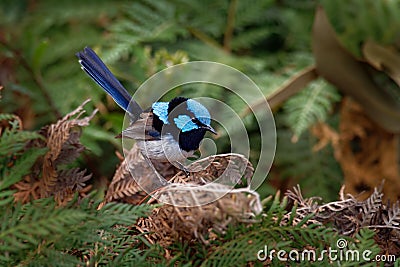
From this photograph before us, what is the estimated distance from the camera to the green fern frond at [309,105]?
1645mm

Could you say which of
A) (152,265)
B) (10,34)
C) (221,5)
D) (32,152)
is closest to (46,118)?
(10,34)

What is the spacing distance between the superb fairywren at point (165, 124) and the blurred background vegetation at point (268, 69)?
360 mm

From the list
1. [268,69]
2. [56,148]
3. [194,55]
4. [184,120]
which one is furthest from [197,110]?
[268,69]

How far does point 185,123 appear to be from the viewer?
104cm

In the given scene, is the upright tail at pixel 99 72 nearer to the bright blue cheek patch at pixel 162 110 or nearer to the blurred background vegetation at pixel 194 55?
the bright blue cheek patch at pixel 162 110

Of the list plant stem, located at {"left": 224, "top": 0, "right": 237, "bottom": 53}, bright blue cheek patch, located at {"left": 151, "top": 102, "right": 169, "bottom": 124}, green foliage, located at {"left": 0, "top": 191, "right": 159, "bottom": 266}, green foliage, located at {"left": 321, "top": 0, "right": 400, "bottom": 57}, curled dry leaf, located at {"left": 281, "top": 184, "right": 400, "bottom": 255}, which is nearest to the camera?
green foliage, located at {"left": 0, "top": 191, "right": 159, "bottom": 266}

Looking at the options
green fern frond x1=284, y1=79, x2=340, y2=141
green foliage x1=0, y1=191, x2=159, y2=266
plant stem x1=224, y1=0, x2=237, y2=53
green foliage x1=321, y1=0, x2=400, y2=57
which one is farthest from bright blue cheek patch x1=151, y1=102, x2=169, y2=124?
plant stem x1=224, y1=0, x2=237, y2=53

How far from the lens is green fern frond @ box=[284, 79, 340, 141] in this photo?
5.40 ft

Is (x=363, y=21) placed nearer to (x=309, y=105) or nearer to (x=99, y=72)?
(x=309, y=105)

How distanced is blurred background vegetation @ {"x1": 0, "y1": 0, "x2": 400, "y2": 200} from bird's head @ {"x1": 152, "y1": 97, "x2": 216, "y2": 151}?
524 mm

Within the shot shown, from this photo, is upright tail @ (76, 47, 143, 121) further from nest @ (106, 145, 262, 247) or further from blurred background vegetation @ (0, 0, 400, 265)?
blurred background vegetation @ (0, 0, 400, 265)

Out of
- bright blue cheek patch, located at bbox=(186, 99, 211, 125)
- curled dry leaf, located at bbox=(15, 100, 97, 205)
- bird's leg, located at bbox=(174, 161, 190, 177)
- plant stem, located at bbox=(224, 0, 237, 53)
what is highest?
bright blue cheek patch, located at bbox=(186, 99, 211, 125)

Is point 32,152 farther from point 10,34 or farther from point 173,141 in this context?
point 10,34

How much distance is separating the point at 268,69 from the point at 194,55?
10.5 inches
